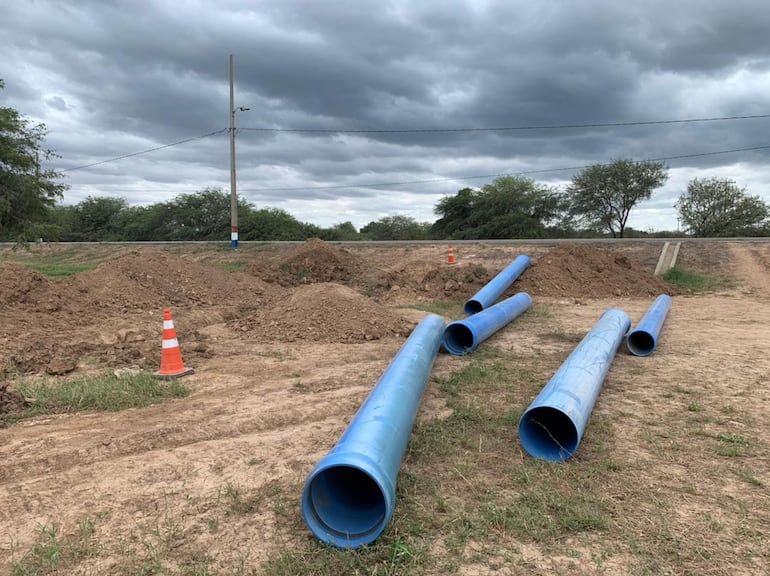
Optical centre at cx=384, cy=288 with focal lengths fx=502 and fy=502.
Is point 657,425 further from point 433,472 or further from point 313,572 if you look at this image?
point 313,572

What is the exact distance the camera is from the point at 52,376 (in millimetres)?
6008

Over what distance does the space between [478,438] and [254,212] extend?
4332 cm

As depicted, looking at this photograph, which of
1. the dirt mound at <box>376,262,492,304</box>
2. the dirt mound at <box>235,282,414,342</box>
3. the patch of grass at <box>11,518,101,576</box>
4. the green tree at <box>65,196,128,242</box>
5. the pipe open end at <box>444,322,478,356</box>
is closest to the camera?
the patch of grass at <box>11,518,101,576</box>

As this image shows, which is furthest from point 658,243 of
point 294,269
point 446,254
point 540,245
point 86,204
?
point 86,204

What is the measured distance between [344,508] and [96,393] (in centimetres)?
345

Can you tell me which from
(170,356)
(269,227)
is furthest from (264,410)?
(269,227)

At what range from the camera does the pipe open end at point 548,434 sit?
385 cm

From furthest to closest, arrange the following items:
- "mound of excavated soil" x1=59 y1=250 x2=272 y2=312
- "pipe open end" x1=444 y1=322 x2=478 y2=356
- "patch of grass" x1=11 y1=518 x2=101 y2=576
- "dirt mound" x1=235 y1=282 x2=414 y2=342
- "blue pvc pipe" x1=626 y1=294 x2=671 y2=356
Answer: "mound of excavated soil" x1=59 y1=250 x2=272 y2=312 < "dirt mound" x1=235 y1=282 x2=414 y2=342 < "pipe open end" x1=444 y1=322 x2=478 y2=356 < "blue pvc pipe" x1=626 y1=294 x2=671 y2=356 < "patch of grass" x1=11 y1=518 x2=101 y2=576

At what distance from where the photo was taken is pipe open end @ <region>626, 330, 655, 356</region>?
697cm

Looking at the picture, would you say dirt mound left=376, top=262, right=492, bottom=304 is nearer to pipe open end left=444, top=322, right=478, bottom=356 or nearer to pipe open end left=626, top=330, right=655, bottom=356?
pipe open end left=444, top=322, right=478, bottom=356

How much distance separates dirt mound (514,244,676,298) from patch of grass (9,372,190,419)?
9696 millimetres

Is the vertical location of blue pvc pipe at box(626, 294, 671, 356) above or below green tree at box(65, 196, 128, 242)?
below

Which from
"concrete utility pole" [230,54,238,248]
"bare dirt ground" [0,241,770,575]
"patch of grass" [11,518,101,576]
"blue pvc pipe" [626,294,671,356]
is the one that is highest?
"concrete utility pole" [230,54,238,248]

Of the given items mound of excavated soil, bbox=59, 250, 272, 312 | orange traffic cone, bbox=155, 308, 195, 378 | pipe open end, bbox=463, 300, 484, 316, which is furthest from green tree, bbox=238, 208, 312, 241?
orange traffic cone, bbox=155, 308, 195, 378
